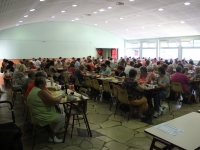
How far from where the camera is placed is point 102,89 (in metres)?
6.34

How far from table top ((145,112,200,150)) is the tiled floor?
1.38 metres

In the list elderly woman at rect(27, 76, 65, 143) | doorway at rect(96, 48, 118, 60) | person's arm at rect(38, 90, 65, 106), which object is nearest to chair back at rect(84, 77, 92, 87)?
elderly woman at rect(27, 76, 65, 143)

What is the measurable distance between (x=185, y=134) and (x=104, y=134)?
2300 millimetres

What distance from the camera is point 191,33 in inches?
618

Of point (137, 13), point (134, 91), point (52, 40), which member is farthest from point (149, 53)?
point (134, 91)

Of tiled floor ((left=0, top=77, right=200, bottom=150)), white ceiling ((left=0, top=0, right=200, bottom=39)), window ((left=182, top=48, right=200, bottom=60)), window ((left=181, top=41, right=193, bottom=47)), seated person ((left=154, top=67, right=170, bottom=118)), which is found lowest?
tiled floor ((left=0, top=77, right=200, bottom=150))

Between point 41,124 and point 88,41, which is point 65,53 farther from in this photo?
point 41,124

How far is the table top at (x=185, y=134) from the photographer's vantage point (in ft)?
5.96

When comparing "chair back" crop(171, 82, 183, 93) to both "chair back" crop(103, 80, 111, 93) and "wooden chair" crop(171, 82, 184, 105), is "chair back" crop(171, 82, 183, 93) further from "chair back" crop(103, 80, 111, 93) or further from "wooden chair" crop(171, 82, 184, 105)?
"chair back" crop(103, 80, 111, 93)

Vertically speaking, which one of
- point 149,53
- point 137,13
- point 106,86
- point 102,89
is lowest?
point 102,89

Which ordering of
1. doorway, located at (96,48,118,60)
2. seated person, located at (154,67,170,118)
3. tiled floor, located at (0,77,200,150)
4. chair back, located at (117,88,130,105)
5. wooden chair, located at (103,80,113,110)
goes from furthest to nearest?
doorway, located at (96,48,118,60), wooden chair, located at (103,80,113,110), seated person, located at (154,67,170,118), chair back, located at (117,88,130,105), tiled floor, located at (0,77,200,150)

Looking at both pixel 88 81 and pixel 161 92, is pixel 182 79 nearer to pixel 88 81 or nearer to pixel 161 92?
pixel 161 92

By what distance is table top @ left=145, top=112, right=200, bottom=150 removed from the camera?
5.96 feet

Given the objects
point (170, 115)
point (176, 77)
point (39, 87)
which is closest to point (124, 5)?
point (176, 77)
